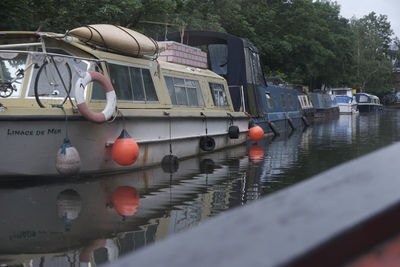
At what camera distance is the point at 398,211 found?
883 mm

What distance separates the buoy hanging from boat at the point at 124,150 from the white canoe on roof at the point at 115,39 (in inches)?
79.9

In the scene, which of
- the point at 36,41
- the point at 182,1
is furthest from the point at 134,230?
the point at 182,1

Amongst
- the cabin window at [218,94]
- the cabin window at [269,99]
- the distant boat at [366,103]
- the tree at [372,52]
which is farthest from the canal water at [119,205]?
the tree at [372,52]

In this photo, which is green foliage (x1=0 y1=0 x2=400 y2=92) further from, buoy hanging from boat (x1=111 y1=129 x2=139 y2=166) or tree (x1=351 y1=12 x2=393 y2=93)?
buoy hanging from boat (x1=111 y1=129 x2=139 y2=166)

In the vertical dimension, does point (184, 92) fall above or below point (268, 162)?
above

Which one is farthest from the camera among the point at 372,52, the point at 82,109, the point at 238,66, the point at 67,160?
the point at 372,52

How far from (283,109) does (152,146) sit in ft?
54.0

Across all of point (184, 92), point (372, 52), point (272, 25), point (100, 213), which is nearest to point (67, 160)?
point (100, 213)

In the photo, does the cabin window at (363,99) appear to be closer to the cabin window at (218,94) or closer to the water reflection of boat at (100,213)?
the cabin window at (218,94)

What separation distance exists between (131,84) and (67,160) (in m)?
3.08

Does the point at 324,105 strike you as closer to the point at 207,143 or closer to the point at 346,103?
the point at 346,103

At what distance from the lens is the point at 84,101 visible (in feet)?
29.9

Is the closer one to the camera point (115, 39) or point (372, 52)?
point (115, 39)

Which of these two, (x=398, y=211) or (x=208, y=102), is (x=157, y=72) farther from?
(x=398, y=211)
